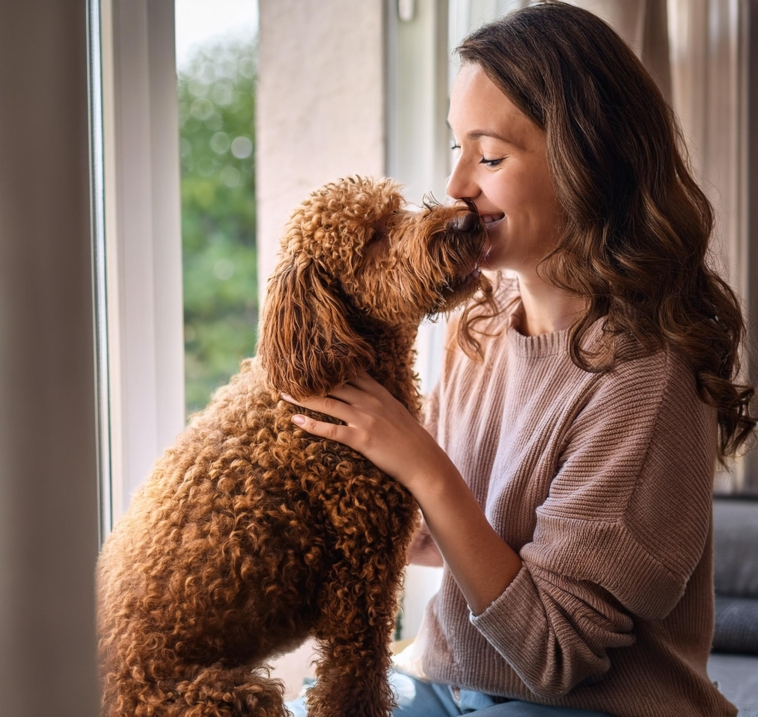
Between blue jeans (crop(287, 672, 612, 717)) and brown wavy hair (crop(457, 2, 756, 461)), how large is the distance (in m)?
0.53

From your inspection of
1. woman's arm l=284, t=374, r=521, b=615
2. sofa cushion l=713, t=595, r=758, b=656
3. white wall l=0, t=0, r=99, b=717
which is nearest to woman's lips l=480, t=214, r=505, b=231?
woman's arm l=284, t=374, r=521, b=615

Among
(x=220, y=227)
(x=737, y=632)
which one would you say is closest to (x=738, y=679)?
(x=737, y=632)

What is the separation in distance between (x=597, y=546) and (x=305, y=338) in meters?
0.50

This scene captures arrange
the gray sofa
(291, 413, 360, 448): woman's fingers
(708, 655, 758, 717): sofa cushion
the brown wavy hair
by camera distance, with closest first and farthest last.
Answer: (291, 413, 360, 448): woman's fingers < the brown wavy hair < (708, 655, 758, 717): sofa cushion < the gray sofa

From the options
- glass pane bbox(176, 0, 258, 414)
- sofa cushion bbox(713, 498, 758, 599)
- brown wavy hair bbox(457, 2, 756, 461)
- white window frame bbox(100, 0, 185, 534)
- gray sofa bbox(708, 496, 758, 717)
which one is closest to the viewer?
brown wavy hair bbox(457, 2, 756, 461)

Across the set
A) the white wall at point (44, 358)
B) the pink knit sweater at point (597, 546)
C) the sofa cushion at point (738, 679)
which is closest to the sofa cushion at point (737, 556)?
the sofa cushion at point (738, 679)

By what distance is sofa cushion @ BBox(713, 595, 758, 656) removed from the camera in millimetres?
2105

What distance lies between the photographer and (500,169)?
114cm

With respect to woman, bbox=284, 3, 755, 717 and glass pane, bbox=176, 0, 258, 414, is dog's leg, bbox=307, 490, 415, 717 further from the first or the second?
glass pane, bbox=176, 0, 258, 414

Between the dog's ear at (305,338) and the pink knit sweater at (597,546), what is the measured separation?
0.35 m

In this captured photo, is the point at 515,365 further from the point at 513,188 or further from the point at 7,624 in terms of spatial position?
the point at 7,624

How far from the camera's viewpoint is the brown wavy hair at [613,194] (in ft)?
3.68

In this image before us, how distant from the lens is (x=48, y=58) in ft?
2.45

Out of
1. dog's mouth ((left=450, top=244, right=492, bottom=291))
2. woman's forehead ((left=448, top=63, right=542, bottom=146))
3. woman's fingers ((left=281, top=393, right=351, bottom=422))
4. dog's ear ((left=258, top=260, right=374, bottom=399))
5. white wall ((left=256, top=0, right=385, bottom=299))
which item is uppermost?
white wall ((left=256, top=0, right=385, bottom=299))
